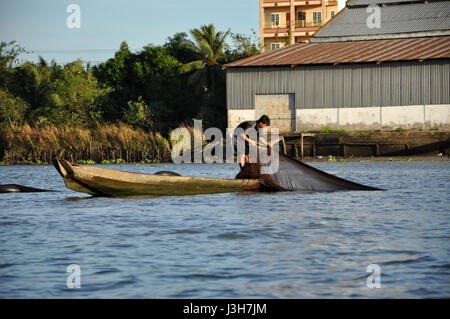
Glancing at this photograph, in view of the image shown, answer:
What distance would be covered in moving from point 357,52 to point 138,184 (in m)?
27.6

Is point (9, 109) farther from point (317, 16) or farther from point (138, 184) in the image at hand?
point (138, 184)

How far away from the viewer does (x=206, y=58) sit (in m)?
50.2

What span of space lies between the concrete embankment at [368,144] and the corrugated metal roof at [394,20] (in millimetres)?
9909

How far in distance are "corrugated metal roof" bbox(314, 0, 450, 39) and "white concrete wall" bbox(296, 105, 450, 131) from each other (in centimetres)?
712

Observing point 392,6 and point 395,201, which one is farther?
point 392,6

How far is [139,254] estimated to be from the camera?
772cm

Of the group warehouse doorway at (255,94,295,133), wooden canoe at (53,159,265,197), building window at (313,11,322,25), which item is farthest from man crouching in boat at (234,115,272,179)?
building window at (313,11,322,25)

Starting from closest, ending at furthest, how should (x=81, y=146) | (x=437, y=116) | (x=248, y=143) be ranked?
(x=248, y=143)
(x=81, y=146)
(x=437, y=116)

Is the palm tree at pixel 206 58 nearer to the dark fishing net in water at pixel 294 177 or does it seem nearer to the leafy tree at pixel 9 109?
the leafy tree at pixel 9 109

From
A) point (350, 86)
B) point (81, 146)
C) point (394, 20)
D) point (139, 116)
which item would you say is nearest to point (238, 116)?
point (350, 86)
